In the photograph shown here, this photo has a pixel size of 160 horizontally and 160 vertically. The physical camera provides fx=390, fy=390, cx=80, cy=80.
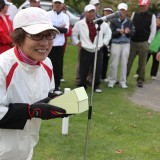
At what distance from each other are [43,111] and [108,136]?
3.53 m

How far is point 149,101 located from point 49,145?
3.90 meters

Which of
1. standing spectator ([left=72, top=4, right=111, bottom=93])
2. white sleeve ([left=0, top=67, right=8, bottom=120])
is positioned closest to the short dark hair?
white sleeve ([left=0, top=67, right=8, bottom=120])

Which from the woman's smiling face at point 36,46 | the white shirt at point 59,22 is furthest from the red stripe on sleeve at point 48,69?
the white shirt at point 59,22

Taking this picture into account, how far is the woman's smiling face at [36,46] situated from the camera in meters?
2.43

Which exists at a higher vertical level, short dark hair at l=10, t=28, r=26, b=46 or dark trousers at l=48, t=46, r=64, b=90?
short dark hair at l=10, t=28, r=26, b=46

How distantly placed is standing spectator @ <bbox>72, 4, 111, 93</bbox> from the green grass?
98 cm

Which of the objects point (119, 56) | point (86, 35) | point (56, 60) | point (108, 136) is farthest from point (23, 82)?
point (119, 56)

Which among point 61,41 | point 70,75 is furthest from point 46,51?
point 70,75

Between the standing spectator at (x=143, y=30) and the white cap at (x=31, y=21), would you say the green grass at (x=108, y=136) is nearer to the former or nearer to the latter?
the standing spectator at (x=143, y=30)

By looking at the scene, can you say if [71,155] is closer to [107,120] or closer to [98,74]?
[107,120]

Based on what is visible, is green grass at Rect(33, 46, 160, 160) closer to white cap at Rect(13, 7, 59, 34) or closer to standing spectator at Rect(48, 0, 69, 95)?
standing spectator at Rect(48, 0, 69, 95)

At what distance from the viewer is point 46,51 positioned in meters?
2.50

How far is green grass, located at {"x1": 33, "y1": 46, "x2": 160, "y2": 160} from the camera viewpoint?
513 centimetres

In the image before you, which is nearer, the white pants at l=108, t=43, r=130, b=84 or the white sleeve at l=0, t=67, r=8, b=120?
the white sleeve at l=0, t=67, r=8, b=120
